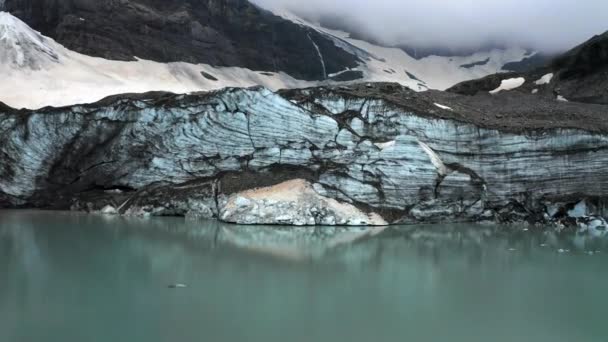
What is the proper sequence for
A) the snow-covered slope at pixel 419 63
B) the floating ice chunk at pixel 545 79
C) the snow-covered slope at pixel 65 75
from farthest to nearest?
the snow-covered slope at pixel 419 63
the floating ice chunk at pixel 545 79
the snow-covered slope at pixel 65 75

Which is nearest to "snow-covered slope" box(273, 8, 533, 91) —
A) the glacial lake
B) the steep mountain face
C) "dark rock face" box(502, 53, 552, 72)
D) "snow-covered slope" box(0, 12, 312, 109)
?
"dark rock face" box(502, 53, 552, 72)

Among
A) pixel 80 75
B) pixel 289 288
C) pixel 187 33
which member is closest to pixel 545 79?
pixel 289 288

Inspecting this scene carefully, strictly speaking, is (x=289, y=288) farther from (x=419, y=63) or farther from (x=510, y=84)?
(x=419, y=63)

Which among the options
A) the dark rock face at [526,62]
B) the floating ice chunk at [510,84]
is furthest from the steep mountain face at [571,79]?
the dark rock face at [526,62]

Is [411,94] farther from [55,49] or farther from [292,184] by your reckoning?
[55,49]

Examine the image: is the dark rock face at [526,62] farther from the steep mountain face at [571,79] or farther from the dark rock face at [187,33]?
the steep mountain face at [571,79]

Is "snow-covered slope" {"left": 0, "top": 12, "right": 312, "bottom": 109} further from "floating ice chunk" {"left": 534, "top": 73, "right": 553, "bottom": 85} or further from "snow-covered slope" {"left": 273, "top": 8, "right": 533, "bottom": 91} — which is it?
"snow-covered slope" {"left": 273, "top": 8, "right": 533, "bottom": 91}
